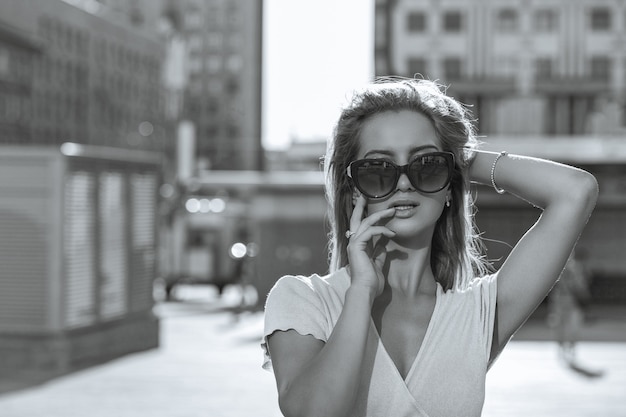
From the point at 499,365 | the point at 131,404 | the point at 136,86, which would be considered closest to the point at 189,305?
the point at 499,365

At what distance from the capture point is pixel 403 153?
2.71 m

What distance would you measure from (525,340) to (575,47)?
116 feet

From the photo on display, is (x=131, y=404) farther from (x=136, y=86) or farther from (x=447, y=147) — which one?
(x=136, y=86)

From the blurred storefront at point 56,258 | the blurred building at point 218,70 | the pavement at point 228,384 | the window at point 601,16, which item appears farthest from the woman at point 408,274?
the blurred building at point 218,70

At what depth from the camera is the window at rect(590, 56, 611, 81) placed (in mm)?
52969

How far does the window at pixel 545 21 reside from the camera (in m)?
53.1

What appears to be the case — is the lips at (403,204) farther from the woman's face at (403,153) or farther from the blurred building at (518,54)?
the blurred building at (518,54)

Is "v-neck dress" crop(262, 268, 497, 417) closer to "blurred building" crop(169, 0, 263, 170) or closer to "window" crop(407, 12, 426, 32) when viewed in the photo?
"window" crop(407, 12, 426, 32)

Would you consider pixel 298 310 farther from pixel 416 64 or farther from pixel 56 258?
pixel 416 64

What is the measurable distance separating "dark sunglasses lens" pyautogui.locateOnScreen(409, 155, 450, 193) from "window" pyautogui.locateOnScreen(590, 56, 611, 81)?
51914mm

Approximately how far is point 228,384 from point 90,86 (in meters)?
72.3

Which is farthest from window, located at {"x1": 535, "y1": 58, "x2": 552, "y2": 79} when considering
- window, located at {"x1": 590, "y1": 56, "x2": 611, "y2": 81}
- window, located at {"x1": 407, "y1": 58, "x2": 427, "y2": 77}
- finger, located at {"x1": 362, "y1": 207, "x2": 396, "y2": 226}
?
finger, located at {"x1": 362, "y1": 207, "x2": 396, "y2": 226}

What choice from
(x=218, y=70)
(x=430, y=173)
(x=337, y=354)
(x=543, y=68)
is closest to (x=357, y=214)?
(x=430, y=173)

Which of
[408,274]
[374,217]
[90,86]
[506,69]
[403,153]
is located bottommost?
[408,274]
